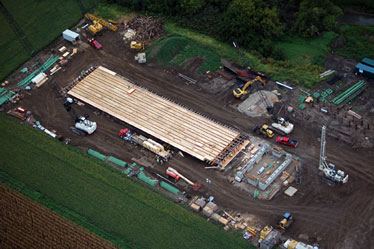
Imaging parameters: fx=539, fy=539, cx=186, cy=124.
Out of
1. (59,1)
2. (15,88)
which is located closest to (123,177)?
(15,88)

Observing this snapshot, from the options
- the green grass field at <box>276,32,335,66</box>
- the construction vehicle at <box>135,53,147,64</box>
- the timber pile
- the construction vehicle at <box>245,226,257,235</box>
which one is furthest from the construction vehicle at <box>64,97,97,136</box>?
the green grass field at <box>276,32,335,66</box>

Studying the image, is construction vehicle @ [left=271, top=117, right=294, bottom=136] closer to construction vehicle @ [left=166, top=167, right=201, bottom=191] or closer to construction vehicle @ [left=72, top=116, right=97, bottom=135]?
construction vehicle @ [left=166, top=167, right=201, bottom=191]

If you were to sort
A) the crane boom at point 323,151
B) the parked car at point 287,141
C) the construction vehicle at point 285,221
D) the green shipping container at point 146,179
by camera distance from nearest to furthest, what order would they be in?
the construction vehicle at point 285,221, the crane boom at point 323,151, the green shipping container at point 146,179, the parked car at point 287,141

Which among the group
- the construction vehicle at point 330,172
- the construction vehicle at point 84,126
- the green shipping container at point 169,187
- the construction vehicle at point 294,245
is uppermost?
the construction vehicle at point 84,126

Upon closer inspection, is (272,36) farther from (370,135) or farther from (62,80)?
(62,80)

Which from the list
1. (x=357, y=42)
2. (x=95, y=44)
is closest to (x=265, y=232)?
(x=357, y=42)

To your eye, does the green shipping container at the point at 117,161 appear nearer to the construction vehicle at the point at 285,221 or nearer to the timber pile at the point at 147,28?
the construction vehicle at the point at 285,221

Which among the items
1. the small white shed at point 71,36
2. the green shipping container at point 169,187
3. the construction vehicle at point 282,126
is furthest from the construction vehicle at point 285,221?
the small white shed at point 71,36
